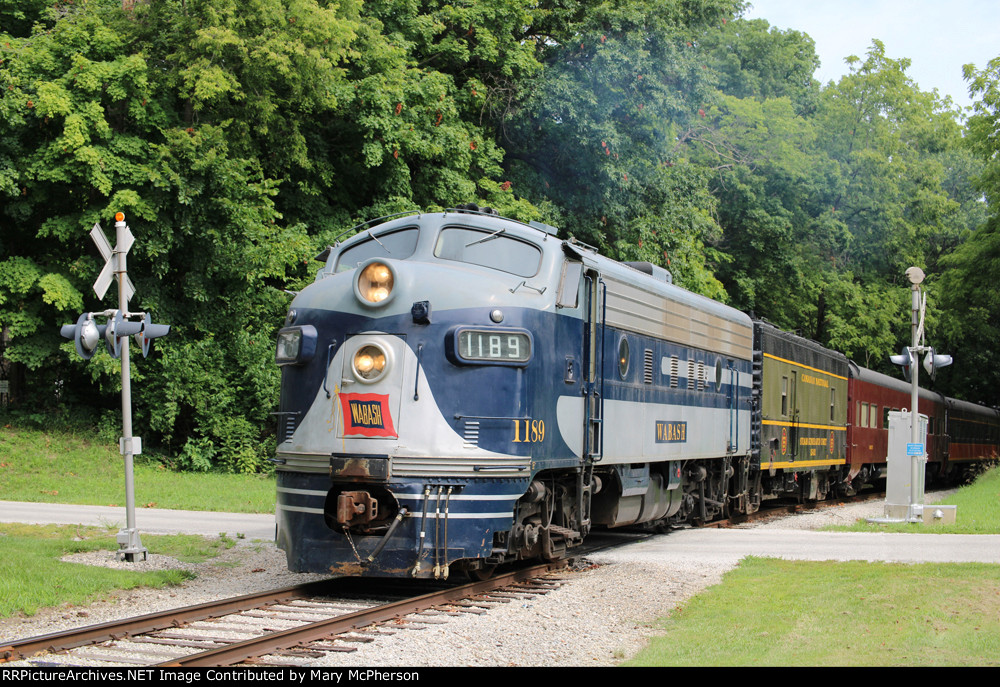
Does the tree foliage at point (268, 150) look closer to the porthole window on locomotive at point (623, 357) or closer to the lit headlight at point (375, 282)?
the porthole window on locomotive at point (623, 357)

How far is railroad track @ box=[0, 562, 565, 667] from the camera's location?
24.0 feet

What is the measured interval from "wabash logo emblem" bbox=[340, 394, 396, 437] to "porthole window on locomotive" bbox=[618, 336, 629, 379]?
3925 mm

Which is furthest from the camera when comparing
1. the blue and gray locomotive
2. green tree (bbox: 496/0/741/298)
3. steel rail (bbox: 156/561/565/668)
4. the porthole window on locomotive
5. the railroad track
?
green tree (bbox: 496/0/741/298)

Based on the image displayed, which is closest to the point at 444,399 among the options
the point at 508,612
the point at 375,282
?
the point at 375,282

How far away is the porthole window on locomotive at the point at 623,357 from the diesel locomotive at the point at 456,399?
5 centimetres

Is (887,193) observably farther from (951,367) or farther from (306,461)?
(306,461)

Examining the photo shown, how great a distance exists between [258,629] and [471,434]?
2760 mm

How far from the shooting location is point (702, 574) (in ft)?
40.6

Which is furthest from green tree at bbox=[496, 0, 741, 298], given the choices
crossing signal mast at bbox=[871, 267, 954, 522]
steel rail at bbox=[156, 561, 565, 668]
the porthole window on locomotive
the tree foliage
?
steel rail at bbox=[156, 561, 565, 668]

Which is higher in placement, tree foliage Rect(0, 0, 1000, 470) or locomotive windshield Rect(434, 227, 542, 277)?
tree foliage Rect(0, 0, 1000, 470)

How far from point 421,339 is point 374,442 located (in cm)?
114

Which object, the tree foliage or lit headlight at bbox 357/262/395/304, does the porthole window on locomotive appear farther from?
the tree foliage

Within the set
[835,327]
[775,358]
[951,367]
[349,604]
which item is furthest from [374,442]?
[951,367]

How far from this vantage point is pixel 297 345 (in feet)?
34.3
